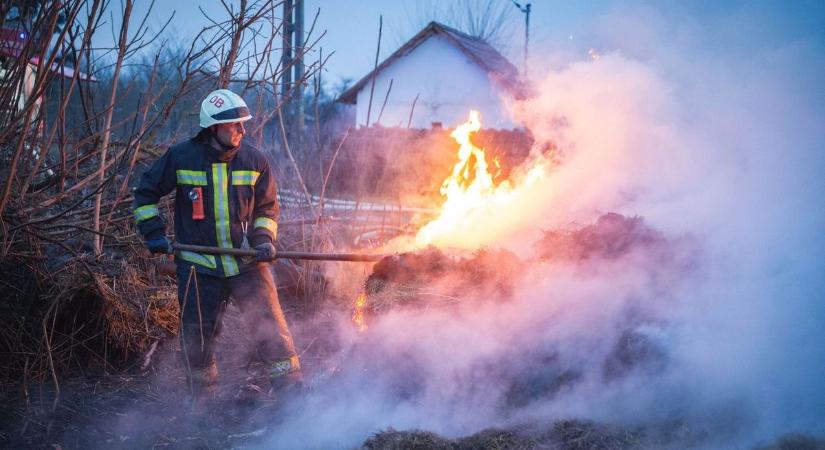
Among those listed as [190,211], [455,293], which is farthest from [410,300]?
[190,211]

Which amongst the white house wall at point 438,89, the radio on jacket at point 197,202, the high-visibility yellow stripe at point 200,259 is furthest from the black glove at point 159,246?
the white house wall at point 438,89

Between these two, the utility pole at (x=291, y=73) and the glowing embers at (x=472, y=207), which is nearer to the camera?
the utility pole at (x=291, y=73)

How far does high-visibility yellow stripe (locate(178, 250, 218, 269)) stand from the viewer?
4230 millimetres

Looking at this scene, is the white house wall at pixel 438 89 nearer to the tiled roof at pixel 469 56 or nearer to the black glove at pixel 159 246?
the tiled roof at pixel 469 56

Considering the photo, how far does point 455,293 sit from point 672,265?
1.80 metres

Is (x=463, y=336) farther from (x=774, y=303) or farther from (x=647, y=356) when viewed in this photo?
(x=774, y=303)

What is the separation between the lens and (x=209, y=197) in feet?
13.8

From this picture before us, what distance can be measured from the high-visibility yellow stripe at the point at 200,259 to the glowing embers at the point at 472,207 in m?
2.78

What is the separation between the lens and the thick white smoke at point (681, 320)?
149 inches

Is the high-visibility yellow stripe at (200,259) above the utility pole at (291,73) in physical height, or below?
below

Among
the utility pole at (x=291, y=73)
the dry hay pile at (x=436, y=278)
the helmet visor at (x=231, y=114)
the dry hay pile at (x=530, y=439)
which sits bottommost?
the dry hay pile at (x=530, y=439)

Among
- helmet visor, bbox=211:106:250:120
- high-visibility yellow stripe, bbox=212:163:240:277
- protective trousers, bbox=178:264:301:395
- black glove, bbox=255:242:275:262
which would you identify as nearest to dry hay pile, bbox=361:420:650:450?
protective trousers, bbox=178:264:301:395

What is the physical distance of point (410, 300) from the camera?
5480 millimetres

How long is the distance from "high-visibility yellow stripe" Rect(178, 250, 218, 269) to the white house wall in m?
17.9
